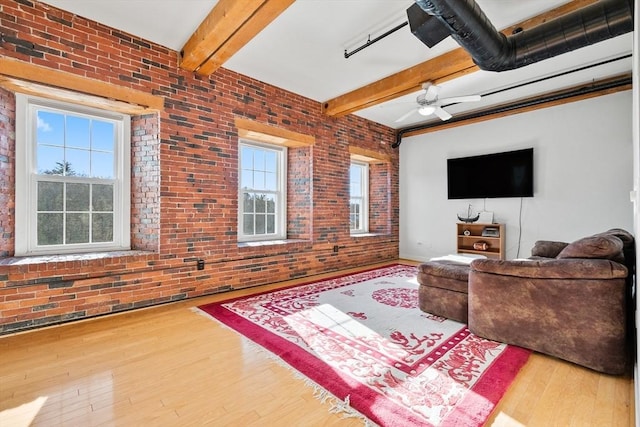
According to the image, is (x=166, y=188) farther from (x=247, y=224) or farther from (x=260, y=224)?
(x=260, y=224)

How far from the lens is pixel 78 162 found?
336cm

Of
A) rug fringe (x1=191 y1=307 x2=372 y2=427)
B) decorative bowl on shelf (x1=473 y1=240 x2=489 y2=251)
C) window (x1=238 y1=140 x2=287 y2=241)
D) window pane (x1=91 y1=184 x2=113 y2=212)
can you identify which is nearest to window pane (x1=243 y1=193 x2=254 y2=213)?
window (x1=238 y1=140 x2=287 y2=241)

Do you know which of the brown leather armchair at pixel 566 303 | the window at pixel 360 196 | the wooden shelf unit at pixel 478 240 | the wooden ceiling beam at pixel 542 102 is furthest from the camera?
the window at pixel 360 196

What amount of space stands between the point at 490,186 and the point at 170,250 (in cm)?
552

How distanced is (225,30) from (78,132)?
2.09 metres

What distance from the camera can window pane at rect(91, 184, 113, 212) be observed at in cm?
345

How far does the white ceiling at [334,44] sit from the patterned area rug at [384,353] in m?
3.04

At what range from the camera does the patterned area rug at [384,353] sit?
1.70m

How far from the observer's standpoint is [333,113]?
5332mm

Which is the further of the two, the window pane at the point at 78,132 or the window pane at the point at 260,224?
the window pane at the point at 260,224

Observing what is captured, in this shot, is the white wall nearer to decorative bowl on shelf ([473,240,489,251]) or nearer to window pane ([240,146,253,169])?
decorative bowl on shelf ([473,240,489,251])

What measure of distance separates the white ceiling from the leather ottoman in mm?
2531

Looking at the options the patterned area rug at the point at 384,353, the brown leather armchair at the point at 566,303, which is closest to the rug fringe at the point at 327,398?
the patterned area rug at the point at 384,353

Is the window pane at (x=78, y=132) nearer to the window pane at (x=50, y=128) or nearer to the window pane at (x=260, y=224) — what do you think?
the window pane at (x=50, y=128)
